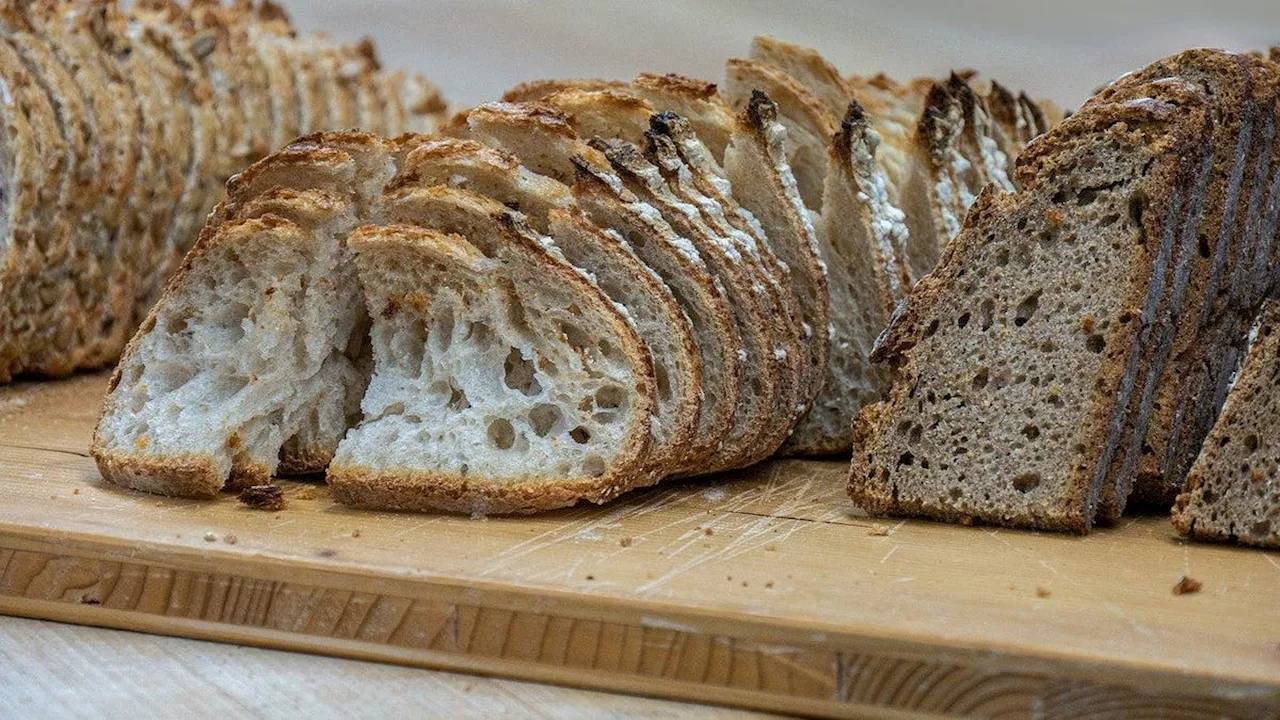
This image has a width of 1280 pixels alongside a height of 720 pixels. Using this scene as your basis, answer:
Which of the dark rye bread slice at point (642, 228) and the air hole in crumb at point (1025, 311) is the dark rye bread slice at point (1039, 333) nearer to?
the air hole in crumb at point (1025, 311)

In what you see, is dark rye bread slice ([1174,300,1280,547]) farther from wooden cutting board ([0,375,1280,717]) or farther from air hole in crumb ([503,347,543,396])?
air hole in crumb ([503,347,543,396])

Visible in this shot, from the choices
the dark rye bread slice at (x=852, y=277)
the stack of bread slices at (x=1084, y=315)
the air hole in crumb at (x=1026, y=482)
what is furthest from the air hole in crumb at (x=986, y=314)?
the dark rye bread slice at (x=852, y=277)

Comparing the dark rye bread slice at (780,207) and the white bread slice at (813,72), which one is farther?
the white bread slice at (813,72)

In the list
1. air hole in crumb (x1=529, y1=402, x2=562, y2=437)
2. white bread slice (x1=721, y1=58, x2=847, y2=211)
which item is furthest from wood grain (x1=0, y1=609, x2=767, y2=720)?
white bread slice (x1=721, y1=58, x2=847, y2=211)

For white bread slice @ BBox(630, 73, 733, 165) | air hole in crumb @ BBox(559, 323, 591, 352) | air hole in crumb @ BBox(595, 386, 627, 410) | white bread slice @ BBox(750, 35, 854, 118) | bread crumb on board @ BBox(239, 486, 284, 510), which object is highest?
white bread slice @ BBox(750, 35, 854, 118)

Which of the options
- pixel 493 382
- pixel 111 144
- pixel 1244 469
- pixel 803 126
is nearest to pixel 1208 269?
pixel 1244 469

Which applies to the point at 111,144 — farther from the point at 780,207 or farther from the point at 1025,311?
the point at 1025,311
